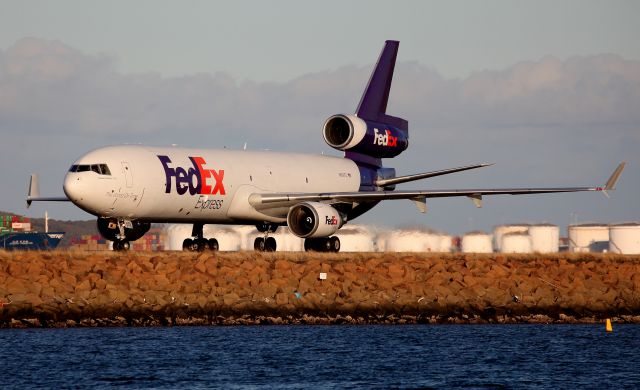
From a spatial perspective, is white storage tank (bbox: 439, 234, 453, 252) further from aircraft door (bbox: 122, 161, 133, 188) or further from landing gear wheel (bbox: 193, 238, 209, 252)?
aircraft door (bbox: 122, 161, 133, 188)

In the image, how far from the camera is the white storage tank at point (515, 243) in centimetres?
7425

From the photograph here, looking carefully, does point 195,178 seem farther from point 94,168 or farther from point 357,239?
point 357,239

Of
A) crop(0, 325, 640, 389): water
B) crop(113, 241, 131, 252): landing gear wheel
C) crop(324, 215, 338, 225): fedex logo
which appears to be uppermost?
crop(324, 215, 338, 225): fedex logo

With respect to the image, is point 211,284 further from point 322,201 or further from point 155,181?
point 322,201

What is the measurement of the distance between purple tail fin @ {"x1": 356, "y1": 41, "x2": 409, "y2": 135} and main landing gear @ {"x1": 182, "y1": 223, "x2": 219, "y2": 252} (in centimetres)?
1167

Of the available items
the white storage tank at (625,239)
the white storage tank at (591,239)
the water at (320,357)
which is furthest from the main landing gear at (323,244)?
the white storage tank at (591,239)

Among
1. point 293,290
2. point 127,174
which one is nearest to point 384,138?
point 127,174

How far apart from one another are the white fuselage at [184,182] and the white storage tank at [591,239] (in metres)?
36.5

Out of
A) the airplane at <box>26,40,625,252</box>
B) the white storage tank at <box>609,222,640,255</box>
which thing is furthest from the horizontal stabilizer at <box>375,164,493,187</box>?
the white storage tank at <box>609,222,640,255</box>

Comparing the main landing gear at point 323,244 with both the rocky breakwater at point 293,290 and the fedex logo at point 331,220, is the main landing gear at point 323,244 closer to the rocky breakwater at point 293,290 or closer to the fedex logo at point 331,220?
the fedex logo at point 331,220

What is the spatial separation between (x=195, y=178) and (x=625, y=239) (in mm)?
40181

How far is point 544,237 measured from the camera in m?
78.1

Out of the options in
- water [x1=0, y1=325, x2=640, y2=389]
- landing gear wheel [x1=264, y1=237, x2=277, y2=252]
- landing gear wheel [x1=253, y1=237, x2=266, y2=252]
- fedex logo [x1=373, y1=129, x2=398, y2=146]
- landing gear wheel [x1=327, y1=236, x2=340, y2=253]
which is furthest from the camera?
fedex logo [x1=373, y1=129, x2=398, y2=146]

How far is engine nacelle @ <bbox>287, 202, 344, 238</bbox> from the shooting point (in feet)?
180
